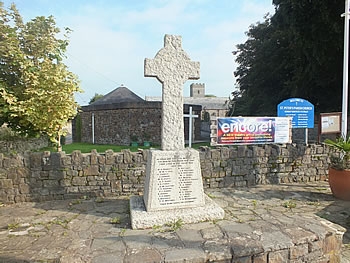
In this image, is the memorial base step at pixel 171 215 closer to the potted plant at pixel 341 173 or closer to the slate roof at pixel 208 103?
the potted plant at pixel 341 173

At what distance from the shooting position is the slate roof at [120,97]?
1936 centimetres

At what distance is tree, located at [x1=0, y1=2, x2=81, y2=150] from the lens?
467 cm

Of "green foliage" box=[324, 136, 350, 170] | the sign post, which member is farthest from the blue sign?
"green foliage" box=[324, 136, 350, 170]

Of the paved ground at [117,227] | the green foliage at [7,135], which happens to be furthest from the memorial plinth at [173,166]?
the green foliage at [7,135]

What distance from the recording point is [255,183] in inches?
222

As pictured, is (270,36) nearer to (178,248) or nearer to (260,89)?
(260,89)

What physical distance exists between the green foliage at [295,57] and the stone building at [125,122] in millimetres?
5371

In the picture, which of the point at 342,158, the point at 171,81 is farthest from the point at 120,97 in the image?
the point at 342,158

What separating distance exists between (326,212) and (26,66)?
623cm

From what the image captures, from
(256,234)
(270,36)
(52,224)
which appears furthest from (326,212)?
(270,36)

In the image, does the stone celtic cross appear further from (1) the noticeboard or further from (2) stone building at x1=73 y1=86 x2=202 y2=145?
(2) stone building at x1=73 y1=86 x2=202 y2=145

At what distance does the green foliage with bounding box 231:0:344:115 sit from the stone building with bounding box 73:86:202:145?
537 cm

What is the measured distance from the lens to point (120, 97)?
2000cm

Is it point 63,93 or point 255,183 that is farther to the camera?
point 255,183
